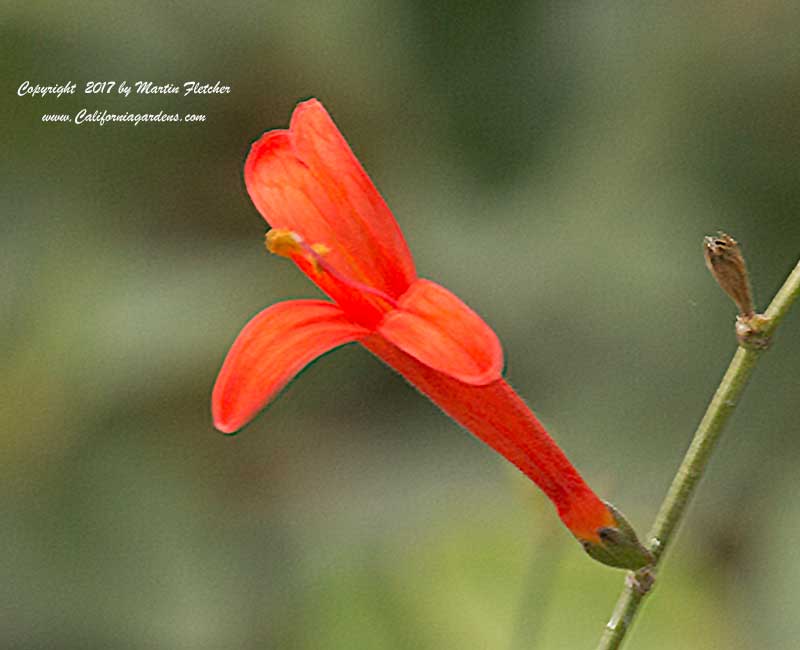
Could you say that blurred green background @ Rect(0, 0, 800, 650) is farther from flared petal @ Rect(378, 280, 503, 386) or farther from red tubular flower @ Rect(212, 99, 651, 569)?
flared petal @ Rect(378, 280, 503, 386)

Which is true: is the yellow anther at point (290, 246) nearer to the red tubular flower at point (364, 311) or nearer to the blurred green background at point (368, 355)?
the red tubular flower at point (364, 311)

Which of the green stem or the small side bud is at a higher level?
the small side bud

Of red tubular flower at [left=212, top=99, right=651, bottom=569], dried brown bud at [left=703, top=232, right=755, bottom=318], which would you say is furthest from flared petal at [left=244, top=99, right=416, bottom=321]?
dried brown bud at [left=703, top=232, right=755, bottom=318]

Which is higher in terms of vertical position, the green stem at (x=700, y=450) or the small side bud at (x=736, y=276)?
the small side bud at (x=736, y=276)

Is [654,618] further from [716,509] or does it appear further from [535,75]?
[535,75]

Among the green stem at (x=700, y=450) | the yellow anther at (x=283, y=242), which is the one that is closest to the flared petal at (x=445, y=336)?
the yellow anther at (x=283, y=242)

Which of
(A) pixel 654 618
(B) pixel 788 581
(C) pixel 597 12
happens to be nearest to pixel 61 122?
(C) pixel 597 12

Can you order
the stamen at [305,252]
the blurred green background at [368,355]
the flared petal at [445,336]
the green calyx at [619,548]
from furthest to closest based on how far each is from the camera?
1. the blurred green background at [368,355]
2. the green calyx at [619,548]
3. the stamen at [305,252]
4. the flared petal at [445,336]
